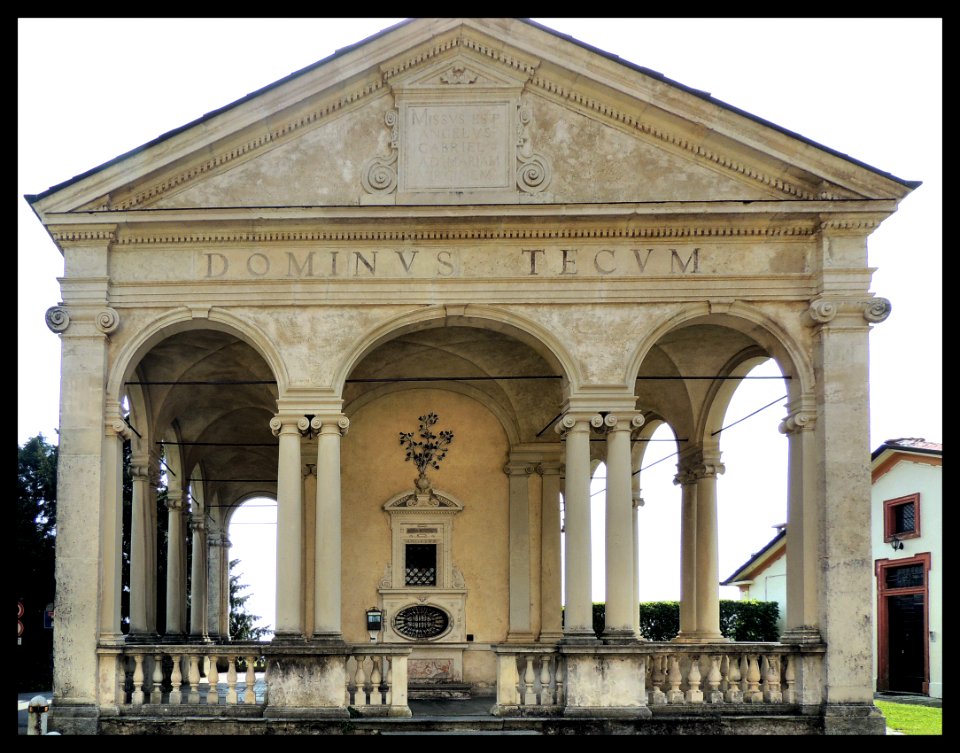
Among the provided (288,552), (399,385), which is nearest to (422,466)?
(399,385)

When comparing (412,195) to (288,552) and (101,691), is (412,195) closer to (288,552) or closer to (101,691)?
(288,552)

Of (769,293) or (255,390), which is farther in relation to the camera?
(255,390)

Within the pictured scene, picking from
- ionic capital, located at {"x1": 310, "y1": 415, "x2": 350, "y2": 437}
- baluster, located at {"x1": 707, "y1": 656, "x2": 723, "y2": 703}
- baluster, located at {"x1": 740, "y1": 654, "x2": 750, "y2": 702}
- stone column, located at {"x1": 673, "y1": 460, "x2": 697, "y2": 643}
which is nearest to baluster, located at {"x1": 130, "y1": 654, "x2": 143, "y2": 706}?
ionic capital, located at {"x1": 310, "y1": 415, "x2": 350, "y2": 437}

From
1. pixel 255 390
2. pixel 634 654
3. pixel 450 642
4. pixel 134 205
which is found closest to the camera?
pixel 634 654

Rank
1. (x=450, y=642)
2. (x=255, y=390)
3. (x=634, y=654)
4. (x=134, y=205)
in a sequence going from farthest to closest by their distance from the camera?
(x=255, y=390) < (x=450, y=642) < (x=134, y=205) < (x=634, y=654)

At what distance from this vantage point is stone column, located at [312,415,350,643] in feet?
58.6

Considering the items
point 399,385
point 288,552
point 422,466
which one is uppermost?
point 399,385

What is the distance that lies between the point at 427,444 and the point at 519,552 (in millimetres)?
2669

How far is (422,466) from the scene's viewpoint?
Result: 23.4m

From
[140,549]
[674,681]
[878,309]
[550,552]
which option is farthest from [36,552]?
[878,309]

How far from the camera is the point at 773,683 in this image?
17.7 m

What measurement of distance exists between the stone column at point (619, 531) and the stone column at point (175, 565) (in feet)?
35.9

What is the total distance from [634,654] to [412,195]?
745cm

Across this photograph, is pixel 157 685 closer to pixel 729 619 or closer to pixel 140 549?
pixel 140 549
